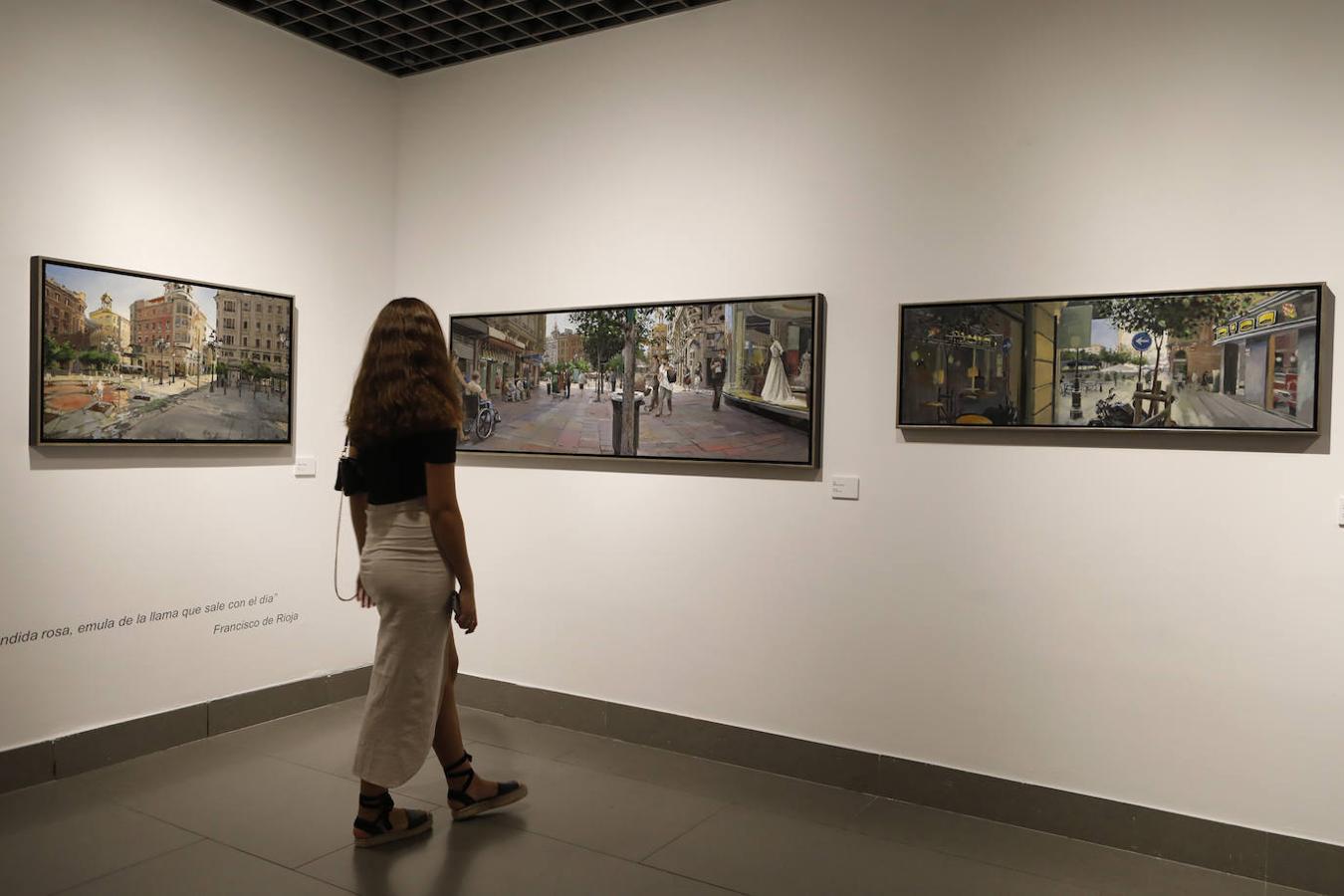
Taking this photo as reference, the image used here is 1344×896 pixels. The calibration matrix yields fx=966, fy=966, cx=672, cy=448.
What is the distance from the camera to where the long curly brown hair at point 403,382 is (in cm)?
334

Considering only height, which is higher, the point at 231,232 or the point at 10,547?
the point at 231,232

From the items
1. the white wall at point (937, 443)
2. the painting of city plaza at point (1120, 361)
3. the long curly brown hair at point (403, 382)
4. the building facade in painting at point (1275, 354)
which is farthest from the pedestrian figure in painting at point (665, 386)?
the building facade in painting at point (1275, 354)

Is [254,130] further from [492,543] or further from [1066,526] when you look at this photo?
[1066,526]

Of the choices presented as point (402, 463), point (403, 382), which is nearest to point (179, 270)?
point (403, 382)

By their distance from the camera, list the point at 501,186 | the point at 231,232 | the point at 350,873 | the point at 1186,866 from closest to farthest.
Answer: the point at 350,873
the point at 1186,866
the point at 231,232
the point at 501,186

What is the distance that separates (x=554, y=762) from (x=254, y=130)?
3.43 metres

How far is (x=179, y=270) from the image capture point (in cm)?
452

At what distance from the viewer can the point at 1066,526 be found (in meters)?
3.73

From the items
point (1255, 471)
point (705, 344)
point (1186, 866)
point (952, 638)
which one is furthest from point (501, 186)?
point (1186, 866)

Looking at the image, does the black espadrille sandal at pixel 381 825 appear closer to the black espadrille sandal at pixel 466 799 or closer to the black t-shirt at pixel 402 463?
the black espadrille sandal at pixel 466 799

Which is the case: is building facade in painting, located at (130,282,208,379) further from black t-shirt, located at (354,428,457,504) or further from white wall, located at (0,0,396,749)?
black t-shirt, located at (354,428,457,504)

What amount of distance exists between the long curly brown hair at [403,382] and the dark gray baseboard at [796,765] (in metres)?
2.01

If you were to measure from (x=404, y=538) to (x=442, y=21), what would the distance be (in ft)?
9.16

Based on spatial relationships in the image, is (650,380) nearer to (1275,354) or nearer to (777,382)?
(777,382)
